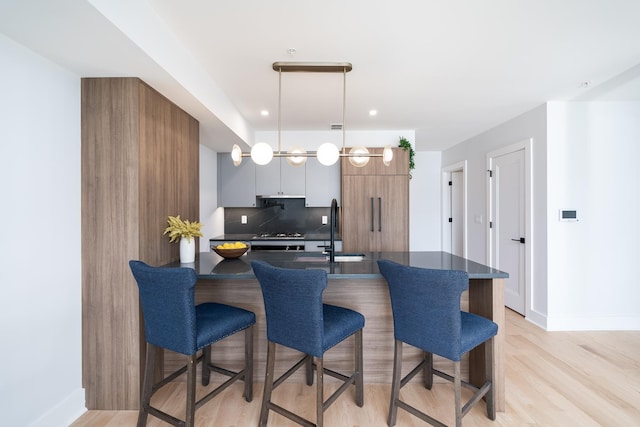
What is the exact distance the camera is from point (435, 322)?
64.5 inches

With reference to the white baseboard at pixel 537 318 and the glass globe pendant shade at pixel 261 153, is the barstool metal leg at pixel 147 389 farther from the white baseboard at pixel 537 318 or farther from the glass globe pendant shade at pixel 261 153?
the white baseboard at pixel 537 318

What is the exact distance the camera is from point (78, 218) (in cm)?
200

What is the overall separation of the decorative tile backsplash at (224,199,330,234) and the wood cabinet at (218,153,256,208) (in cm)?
32

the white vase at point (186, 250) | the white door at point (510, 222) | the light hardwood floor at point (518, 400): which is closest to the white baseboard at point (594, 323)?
the white door at point (510, 222)

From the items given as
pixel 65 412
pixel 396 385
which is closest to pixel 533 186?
pixel 396 385

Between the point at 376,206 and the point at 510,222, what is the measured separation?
5.49ft

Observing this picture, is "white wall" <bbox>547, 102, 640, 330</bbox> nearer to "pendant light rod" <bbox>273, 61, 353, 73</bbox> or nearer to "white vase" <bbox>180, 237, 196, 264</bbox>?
"pendant light rod" <bbox>273, 61, 353, 73</bbox>

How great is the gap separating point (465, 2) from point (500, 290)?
170cm

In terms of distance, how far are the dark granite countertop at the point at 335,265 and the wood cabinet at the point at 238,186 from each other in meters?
1.78

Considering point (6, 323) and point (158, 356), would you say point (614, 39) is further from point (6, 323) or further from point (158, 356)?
point (6, 323)

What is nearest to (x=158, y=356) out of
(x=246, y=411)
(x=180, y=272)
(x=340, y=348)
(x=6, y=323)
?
(x=246, y=411)

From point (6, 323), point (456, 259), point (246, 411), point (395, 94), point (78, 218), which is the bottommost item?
point (246, 411)

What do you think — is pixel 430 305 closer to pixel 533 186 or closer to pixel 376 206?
pixel 376 206

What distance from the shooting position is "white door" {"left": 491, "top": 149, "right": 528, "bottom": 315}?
12.3 ft
